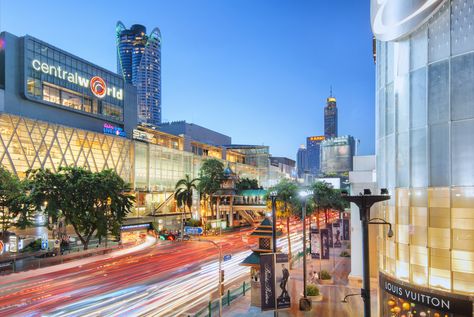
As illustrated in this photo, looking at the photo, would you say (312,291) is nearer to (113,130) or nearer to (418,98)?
(418,98)

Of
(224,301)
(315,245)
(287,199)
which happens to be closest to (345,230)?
(287,199)

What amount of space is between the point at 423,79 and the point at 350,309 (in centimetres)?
1451

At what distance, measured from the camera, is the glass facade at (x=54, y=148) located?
5322 centimetres

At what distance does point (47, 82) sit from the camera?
199 feet

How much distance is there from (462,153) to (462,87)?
2561 millimetres

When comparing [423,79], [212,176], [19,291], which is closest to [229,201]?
[212,176]

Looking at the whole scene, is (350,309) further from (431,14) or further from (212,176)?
(212,176)

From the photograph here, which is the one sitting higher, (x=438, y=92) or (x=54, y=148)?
(x=438, y=92)

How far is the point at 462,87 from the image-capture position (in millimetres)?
14430

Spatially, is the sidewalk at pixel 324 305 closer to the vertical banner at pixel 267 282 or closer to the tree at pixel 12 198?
the vertical banner at pixel 267 282

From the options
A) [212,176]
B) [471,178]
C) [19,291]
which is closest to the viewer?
[471,178]

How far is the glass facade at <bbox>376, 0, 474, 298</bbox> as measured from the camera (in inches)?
559

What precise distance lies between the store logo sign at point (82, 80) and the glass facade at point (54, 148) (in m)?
8.67

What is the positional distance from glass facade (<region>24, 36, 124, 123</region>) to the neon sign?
8.42 feet
